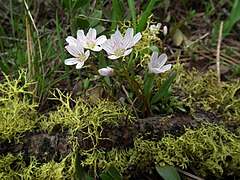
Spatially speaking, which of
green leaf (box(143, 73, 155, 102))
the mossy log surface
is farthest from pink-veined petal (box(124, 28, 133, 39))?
the mossy log surface

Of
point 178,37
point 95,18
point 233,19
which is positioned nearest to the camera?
point 95,18

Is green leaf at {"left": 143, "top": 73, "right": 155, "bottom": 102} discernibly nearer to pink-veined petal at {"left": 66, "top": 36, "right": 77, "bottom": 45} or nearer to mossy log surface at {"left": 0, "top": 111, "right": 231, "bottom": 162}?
mossy log surface at {"left": 0, "top": 111, "right": 231, "bottom": 162}

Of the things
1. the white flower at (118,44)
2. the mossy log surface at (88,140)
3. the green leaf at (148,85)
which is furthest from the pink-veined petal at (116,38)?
the mossy log surface at (88,140)

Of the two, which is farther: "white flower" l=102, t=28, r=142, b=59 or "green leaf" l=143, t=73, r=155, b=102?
"green leaf" l=143, t=73, r=155, b=102

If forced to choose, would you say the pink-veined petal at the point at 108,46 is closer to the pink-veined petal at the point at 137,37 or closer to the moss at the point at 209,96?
the pink-veined petal at the point at 137,37

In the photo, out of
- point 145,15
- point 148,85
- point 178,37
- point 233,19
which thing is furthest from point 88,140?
point 233,19

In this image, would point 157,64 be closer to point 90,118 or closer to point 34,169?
point 90,118
